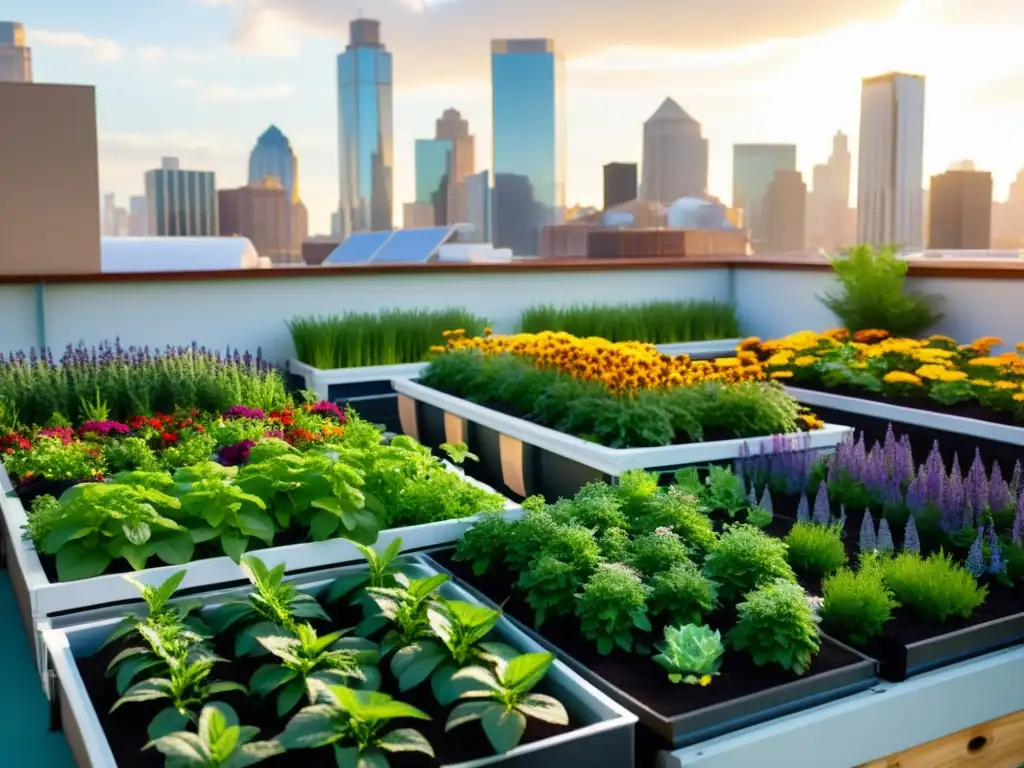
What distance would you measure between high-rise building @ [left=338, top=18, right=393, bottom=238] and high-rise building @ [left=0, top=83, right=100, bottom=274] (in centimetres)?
5249

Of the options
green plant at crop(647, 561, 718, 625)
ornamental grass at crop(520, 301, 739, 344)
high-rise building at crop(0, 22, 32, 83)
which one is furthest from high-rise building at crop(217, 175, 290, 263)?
green plant at crop(647, 561, 718, 625)

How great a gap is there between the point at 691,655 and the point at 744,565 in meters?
0.44

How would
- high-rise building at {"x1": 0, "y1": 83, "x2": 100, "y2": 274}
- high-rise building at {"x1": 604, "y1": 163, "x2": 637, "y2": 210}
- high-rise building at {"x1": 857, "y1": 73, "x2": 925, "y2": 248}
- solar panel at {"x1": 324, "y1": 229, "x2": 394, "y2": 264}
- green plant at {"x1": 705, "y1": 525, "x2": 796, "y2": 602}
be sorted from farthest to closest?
A: 1. high-rise building at {"x1": 604, "y1": 163, "x2": 637, "y2": 210}
2. high-rise building at {"x1": 857, "y1": 73, "x2": 925, "y2": 248}
3. solar panel at {"x1": 324, "y1": 229, "x2": 394, "y2": 264}
4. high-rise building at {"x1": 0, "y1": 83, "x2": 100, "y2": 274}
5. green plant at {"x1": 705, "y1": 525, "x2": 796, "y2": 602}

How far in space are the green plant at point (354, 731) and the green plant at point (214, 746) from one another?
Answer: 6cm

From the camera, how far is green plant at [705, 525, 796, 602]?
9.12 feet

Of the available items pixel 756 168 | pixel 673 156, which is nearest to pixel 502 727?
pixel 756 168

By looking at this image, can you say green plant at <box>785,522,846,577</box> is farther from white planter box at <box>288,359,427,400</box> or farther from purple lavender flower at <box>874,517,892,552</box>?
white planter box at <box>288,359,427,400</box>

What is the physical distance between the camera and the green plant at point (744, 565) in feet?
9.12

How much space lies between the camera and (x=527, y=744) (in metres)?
2.07

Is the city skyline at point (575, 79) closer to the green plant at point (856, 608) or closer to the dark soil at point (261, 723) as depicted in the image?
the green plant at point (856, 608)

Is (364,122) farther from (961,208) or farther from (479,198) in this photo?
(961,208)

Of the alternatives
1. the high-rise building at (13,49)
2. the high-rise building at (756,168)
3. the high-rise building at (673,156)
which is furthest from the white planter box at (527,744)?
the high-rise building at (673,156)

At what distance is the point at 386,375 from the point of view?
22.5 feet

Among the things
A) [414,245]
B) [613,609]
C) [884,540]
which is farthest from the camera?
[414,245]
